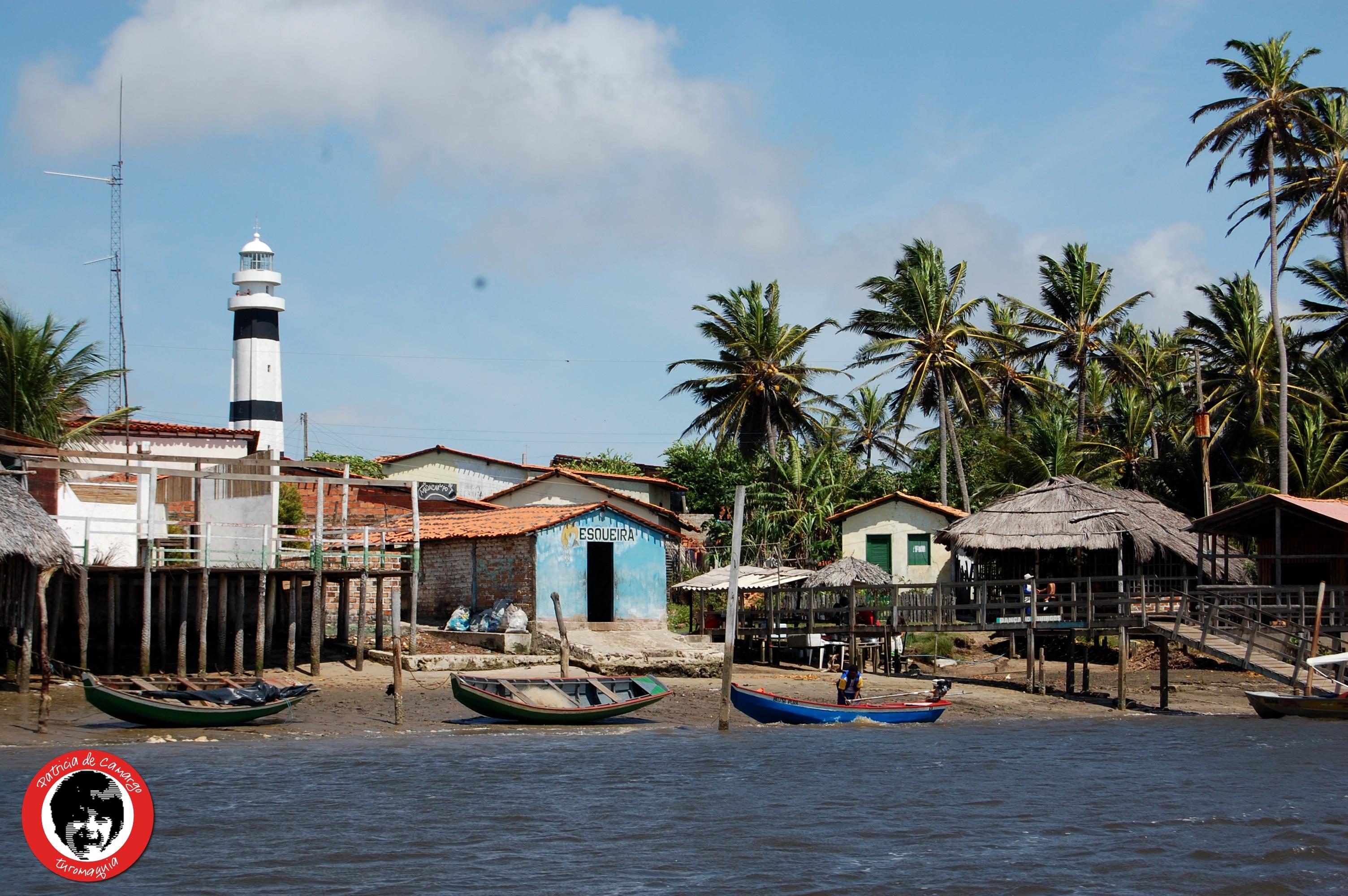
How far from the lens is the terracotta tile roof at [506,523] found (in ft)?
110

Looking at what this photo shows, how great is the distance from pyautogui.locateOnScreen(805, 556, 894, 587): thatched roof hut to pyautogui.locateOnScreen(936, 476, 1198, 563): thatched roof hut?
215 centimetres

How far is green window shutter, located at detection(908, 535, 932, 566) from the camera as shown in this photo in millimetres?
42406

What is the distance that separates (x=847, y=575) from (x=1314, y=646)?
12872 millimetres

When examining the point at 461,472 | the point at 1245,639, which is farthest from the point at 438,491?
the point at 1245,639

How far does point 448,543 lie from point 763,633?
894cm

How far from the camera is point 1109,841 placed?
1541 centimetres

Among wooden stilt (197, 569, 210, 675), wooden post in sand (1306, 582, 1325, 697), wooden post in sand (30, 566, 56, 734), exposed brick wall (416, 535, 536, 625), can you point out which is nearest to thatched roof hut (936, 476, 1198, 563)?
wooden post in sand (1306, 582, 1325, 697)

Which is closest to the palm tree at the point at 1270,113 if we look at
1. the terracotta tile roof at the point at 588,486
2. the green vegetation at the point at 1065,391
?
the green vegetation at the point at 1065,391

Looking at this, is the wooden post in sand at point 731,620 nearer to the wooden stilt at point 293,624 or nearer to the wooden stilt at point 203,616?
the wooden stilt at point 293,624

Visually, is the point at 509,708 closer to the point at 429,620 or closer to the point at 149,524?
the point at 149,524

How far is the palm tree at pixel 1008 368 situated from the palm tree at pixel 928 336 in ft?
8.78

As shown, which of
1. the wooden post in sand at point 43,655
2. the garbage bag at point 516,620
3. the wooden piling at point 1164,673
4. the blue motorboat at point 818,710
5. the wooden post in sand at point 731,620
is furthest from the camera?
the garbage bag at point 516,620

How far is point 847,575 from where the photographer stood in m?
35.4

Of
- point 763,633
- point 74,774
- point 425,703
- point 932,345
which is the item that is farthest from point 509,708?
point 932,345
